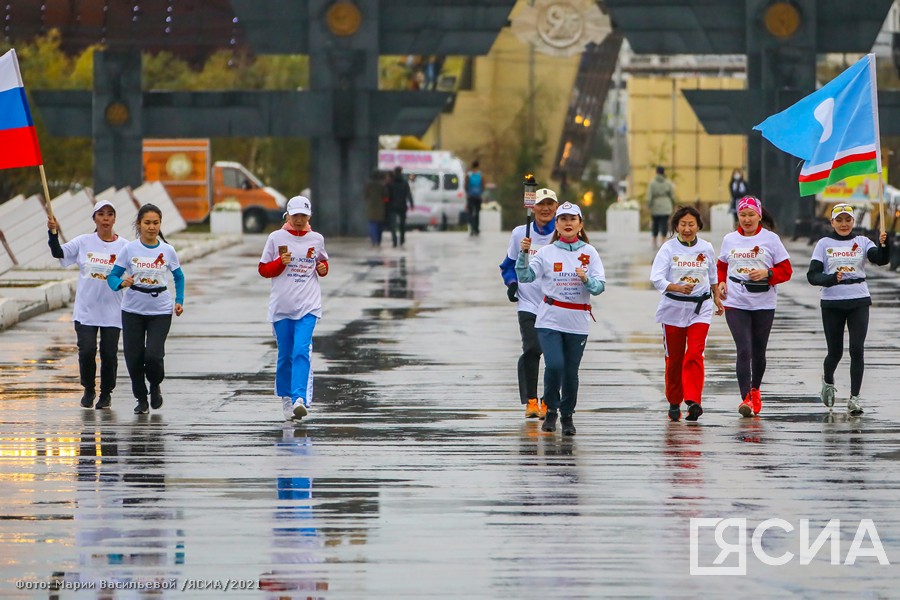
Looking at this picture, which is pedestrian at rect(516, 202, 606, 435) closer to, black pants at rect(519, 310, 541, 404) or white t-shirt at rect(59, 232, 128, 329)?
black pants at rect(519, 310, 541, 404)

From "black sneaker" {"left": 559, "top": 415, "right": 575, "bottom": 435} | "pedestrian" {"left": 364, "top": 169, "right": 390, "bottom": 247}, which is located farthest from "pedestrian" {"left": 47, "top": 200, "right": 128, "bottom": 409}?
"pedestrian" {"left": 364, "top": 169, "right": 390, "bottom": 247}

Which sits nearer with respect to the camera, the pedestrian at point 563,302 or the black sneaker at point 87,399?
the pedestrian at point 563,302

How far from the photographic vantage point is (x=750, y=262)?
46.2 feet

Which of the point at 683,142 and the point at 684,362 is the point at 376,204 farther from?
the point at 683,142

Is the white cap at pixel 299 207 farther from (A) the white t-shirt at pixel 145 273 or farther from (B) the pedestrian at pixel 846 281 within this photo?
(B) the pedestrian at pixel 846 281

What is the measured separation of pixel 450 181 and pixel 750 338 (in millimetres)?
44851

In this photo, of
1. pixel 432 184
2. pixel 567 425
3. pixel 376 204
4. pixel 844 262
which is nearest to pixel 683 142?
pixel 432 184

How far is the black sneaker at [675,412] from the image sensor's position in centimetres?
1366

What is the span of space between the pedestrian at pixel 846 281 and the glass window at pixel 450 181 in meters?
44.6

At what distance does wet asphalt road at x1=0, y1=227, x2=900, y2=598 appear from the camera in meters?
8.32

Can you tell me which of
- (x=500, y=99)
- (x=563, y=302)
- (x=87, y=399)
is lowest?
(x=87, y=399)

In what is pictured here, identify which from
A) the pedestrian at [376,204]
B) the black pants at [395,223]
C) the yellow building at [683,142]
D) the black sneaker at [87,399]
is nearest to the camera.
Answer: the black sneaker at [87,399]

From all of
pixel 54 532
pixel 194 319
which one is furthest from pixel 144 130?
pixel 54 532

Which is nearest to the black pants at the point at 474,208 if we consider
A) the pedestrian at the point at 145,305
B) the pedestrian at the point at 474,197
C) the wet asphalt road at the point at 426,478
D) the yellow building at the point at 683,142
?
the pedestrian at the point at 474,197
